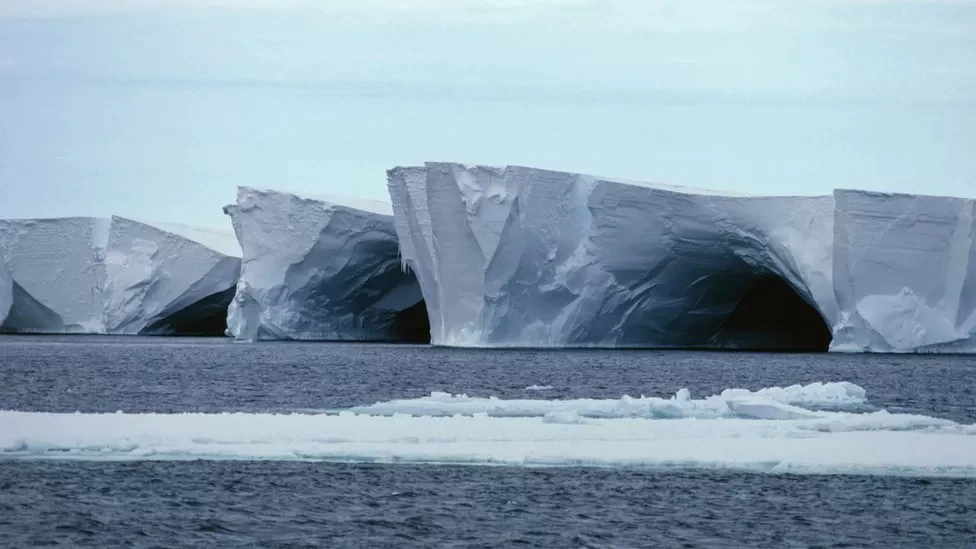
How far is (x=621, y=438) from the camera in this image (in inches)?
523

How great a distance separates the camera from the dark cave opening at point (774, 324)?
34219mm

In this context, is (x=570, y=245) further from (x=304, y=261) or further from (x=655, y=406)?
(x=655, y=406)

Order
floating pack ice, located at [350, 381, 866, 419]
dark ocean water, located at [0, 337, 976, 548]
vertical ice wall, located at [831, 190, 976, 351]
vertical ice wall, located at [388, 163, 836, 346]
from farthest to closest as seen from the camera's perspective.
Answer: vertical ice wall, located at [388, 163, 836, 346], vertical ice wall, located at [831, 190, 976, 351], floating pack ice, located at [350, 381, 866, 419], dark ocean water, located at [0, 337, 976, 548]

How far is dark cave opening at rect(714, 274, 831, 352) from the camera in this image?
34219mm

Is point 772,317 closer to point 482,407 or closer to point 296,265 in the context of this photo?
point 296,265

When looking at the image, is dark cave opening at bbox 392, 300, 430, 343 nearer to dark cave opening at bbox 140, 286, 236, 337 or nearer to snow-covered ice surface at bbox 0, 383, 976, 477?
dark cave opening at bbox 140, 286, 236, 337

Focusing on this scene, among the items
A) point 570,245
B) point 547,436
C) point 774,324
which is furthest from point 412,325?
point 547,436

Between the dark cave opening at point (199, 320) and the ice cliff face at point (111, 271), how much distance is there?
0.43 feet

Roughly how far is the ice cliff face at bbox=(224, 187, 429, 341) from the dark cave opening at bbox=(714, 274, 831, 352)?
8.32 meters

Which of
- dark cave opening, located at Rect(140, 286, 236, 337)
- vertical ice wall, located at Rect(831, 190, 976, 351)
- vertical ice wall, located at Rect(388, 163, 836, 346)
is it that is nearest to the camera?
vertical ice wall, located at Rect(831, 190, 976, 351)

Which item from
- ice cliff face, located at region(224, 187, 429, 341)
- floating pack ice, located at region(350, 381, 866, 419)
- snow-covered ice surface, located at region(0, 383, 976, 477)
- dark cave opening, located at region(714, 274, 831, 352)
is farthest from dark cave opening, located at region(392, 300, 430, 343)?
snow-covered ice surface, located at region(0, 383, 976, 477)

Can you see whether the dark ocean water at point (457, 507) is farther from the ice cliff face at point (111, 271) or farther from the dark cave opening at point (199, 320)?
the dark cave opening at point (199, 320)

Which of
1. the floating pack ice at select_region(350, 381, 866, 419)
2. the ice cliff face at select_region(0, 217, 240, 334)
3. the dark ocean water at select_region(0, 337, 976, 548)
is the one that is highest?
the ice cliff face at select_region(0, 217, 240, 334)

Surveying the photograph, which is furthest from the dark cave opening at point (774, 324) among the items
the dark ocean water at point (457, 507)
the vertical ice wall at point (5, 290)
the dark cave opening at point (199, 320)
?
the vertical ice wall at point (5, 290)
